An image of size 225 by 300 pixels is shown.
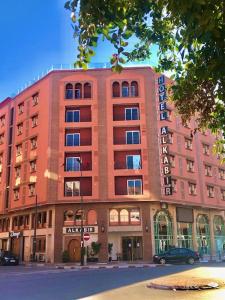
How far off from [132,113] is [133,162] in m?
6.22

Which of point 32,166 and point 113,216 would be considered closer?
point 113,216

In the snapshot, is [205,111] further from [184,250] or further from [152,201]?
[152,201]

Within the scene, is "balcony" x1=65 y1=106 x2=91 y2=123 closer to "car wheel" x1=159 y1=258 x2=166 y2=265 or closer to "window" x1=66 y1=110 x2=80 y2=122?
"window" x1=66 y1=110 x2=80 y2=122

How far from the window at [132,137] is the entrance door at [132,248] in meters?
11.0

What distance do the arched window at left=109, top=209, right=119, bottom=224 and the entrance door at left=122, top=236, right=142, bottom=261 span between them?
2.16 metres

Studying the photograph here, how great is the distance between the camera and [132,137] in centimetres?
4481

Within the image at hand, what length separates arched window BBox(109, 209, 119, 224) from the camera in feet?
140

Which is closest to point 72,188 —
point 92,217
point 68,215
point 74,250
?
point 68,215

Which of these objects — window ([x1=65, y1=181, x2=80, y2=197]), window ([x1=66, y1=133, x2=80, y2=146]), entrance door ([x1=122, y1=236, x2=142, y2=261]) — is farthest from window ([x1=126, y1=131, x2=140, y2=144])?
entrance door ([x1=122, y1=236, x2=142, y2=261])

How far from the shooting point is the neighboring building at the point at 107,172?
139ft

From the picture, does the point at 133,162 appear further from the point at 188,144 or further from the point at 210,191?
the point at 210,191

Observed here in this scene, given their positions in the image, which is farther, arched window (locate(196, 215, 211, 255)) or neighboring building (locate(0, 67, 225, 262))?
arched window (locate(196, 215, 211, 255))

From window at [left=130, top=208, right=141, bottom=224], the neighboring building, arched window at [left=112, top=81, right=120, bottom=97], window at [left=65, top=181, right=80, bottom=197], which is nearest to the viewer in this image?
the neighboring building

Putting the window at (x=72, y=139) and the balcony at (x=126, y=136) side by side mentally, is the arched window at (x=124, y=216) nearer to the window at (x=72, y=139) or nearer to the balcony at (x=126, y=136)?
the balcony at (x=126, y=136)
